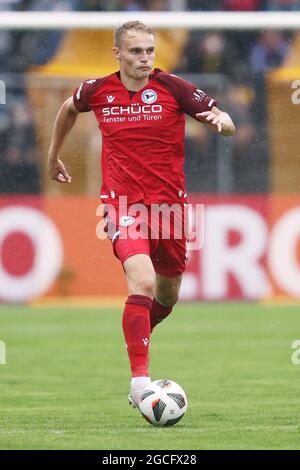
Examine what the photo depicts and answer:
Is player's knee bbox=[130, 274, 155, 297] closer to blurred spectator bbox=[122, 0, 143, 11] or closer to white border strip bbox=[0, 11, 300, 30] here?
white border strip bbox=[0, 11, 300, 30]

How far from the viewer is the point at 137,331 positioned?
21.0ft

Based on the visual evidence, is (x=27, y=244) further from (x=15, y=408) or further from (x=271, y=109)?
(x=15, y=408)

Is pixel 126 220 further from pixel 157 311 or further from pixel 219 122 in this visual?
pixel 157 311

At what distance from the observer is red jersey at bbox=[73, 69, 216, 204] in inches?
270

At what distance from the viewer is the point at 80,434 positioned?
586 centimetres

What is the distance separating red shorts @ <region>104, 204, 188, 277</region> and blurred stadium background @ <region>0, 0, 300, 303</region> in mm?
5076

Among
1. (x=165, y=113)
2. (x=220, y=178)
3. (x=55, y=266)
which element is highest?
(x=165, y=113)

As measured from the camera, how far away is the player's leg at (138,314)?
6363 millimetres

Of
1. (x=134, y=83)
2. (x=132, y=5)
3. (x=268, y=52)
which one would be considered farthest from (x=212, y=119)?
(x=132, y=5)

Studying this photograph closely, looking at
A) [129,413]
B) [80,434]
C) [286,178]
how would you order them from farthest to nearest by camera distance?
1. [286,178]
2. [129,413]
3. [80,434]

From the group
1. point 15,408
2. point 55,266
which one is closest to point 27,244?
point 55,266

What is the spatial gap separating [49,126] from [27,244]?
1.23 m

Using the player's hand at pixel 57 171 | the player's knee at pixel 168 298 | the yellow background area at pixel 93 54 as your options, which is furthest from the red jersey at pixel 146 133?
the yellow background area at pixel 93 54

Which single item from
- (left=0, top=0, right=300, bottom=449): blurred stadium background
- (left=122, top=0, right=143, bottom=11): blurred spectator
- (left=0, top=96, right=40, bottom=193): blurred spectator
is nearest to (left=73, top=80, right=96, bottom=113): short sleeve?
(left=0, top=0, right=300, bottom=449): blurred stadium background
